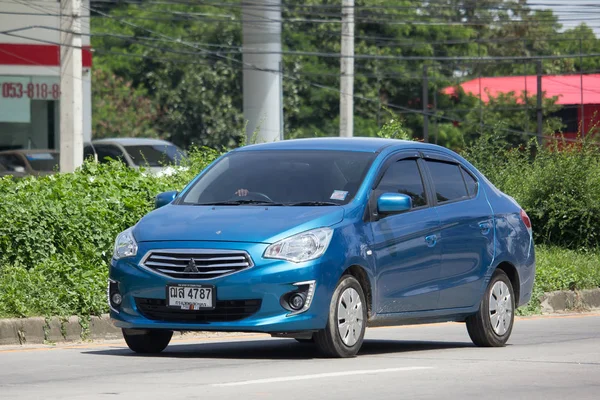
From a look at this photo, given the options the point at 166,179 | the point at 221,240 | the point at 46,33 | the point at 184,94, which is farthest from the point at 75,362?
the point at 184,94

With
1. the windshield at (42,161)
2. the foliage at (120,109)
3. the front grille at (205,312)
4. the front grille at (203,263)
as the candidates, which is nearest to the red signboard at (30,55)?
the windshield at (42,161)

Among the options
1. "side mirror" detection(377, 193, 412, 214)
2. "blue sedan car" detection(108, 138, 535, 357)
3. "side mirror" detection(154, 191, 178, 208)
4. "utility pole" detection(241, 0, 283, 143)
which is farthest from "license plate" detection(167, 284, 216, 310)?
"utility pole" detection(241, 0, 283, 143)

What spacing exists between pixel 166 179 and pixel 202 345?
4578 millimetres

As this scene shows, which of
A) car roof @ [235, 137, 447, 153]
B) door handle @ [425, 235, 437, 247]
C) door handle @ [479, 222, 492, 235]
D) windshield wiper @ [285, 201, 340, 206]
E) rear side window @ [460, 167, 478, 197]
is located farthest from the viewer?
rear side window @ [460, 167, 478, 197]

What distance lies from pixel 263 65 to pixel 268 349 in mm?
26260

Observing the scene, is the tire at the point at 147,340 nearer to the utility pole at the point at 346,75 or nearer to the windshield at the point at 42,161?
the windshield at the point at 42,161

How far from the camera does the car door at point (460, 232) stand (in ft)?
34.2

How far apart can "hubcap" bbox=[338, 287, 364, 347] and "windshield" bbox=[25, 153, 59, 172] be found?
21.2 m

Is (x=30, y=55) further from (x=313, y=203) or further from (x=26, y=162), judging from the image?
(x=313, y=203)

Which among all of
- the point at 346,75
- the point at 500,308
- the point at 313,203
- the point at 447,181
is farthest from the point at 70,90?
the point at 313,203

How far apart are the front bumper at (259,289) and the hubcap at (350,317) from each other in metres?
0.20

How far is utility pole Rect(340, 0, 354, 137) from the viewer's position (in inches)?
1411

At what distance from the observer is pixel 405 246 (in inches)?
390

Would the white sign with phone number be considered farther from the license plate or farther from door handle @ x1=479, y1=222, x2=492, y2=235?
the license plate
